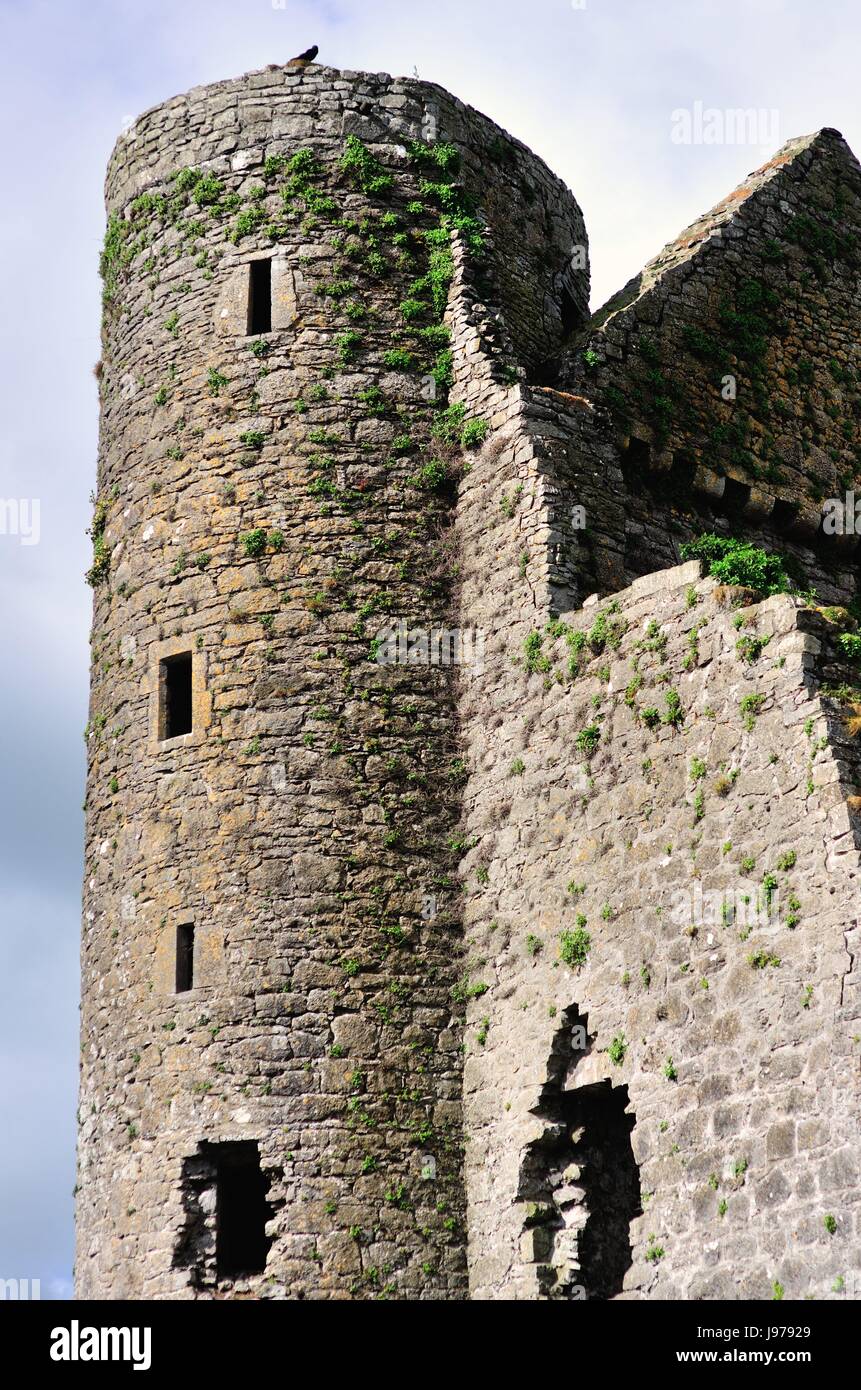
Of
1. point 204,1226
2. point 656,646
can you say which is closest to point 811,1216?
point 656,646

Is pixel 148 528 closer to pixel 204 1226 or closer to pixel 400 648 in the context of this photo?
pixel 400 648

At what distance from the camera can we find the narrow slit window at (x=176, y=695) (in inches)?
672

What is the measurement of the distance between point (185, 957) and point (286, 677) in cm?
223

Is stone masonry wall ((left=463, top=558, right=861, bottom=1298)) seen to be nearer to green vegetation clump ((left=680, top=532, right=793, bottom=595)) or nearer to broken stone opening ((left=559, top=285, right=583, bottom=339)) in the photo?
green vegetation clump ((left=680, top=532, right=793, bottom=595))

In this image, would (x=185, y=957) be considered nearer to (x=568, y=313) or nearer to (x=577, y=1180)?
(x=577, y=1180)

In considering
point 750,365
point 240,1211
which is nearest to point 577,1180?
point 240,1211

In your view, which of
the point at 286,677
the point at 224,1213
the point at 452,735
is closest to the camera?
the point at 224,1213

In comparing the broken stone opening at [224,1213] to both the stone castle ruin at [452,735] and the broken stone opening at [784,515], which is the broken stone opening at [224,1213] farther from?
the broken stone opening at [784,515]

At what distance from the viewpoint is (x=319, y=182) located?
59.4 ft

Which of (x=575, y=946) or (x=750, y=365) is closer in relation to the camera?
(x=575, y=946)

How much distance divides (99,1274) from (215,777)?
376 centimetres

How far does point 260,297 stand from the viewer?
705 inches

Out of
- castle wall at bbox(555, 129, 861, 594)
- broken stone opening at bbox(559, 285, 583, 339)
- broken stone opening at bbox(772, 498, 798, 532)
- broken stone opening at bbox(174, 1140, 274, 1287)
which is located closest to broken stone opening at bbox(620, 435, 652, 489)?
castle wall at bbox(555, 129, 861, 594)

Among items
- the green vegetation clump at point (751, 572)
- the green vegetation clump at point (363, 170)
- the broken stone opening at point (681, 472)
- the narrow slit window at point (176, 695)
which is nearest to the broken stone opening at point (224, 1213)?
the narrow slit window at point (176, 695)
